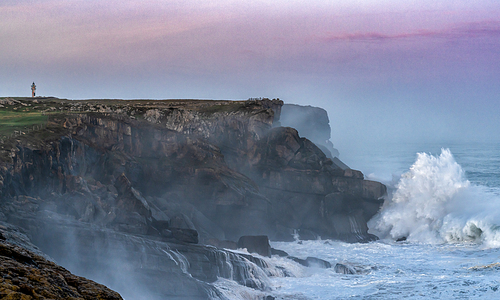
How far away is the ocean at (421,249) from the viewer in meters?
28.5

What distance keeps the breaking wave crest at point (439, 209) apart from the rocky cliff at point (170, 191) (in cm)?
281

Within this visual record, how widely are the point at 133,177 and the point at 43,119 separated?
9702mm

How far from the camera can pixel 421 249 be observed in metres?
39.4

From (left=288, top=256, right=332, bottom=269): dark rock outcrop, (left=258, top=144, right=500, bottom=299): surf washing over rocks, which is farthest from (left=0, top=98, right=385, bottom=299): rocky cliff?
(left=288, top=256, right=332, bottom=269): dark rock outcrop

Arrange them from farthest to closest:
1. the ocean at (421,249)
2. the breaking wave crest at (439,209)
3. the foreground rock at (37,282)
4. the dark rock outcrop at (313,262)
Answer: the breaking wave crest at (439,209) → the dark rock outcrop at (313,262) → the ocean at (421,249) → the foreground rock at (37,282)

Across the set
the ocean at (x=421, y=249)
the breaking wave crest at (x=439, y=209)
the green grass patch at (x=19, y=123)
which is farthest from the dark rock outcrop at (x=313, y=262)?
the green grass patch at (x=19, y=123)

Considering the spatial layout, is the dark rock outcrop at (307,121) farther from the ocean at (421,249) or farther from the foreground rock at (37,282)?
the foreground rock at (37,282)

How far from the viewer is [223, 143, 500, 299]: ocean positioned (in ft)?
93.6

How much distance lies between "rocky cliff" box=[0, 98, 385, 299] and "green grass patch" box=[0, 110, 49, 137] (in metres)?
0.55

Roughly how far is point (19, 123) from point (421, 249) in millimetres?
35906

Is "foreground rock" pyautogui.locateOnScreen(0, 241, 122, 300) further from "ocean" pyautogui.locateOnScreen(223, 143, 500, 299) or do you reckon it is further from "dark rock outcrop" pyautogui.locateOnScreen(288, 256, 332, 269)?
"dark rock outcrop" pyautogui.locateOnScreen(288, 256, 332, 269)

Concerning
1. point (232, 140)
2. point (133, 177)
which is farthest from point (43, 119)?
point (232, 140)

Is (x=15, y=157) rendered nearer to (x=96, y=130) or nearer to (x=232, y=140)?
(x=96, y=130)

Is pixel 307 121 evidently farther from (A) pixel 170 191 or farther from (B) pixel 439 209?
(A) pixel 170 191
